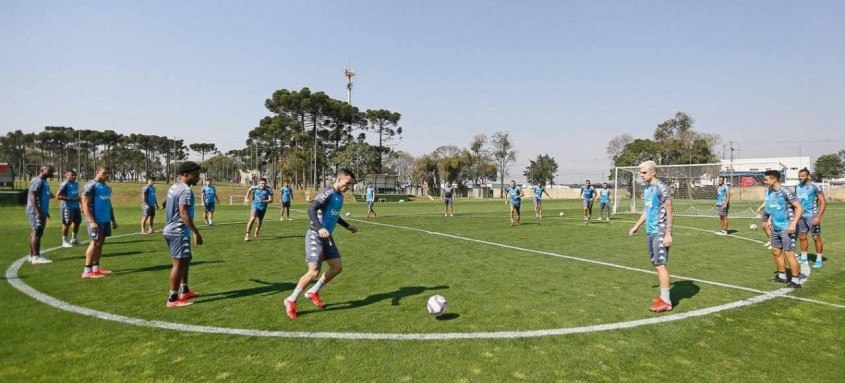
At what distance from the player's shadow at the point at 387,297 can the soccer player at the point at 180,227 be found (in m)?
2.22

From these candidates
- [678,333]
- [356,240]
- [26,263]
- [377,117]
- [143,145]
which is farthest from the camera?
[143,145]

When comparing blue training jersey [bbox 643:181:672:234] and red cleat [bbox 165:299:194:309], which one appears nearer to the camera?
red cleat [bbox 165:299:194:309]

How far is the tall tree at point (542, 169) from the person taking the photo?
120000 millimetres

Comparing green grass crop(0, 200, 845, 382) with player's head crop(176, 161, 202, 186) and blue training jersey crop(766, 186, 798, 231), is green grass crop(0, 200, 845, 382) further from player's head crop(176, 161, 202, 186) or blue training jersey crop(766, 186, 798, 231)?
player's head crop(176, 161, 202, 186)

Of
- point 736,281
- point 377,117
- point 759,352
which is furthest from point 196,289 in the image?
point 377,117

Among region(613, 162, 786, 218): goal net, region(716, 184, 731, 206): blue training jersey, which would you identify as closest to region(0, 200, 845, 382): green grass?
region(716, 184, 731, 206): blue training jersey

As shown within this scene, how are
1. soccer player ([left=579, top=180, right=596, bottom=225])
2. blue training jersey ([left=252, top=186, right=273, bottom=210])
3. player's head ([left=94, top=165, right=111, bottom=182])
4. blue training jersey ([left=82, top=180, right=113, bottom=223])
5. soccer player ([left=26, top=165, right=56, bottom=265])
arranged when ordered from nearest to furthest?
1. blue training jersey ([left=82, top=180, right=113, bottom=223])
2. player's head ([left=94, top=165, right=111, bottom=182])
3. soccer player ([left=26, top=165, right=56, bottom=265])
4. blue training jersey ([left=252, top=186, right=273, bottom=210])
5. soccer player ([left=579, top=180, right=596, bottom=225])

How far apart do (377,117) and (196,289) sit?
8094cm

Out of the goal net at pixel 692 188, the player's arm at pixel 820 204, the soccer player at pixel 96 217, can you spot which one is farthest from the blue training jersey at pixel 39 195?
the goal net at pixel 692 188

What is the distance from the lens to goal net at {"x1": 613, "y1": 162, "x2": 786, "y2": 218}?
32.9m

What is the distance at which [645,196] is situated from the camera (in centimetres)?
701

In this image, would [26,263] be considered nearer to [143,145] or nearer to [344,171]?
[344,171]

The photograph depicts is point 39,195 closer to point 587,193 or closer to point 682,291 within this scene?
point 682,291

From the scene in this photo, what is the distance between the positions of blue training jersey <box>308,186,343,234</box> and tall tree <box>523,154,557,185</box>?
11627 centimetres
